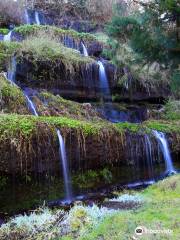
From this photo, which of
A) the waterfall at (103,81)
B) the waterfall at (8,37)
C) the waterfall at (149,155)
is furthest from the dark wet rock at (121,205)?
the waterfall at (8,37)

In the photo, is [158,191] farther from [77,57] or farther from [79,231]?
[77,57]

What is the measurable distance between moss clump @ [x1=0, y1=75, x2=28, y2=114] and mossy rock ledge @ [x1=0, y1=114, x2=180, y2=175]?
1358 millimetres

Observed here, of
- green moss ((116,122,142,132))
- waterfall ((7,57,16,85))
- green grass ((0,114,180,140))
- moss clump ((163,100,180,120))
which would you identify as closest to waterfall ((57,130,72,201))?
green grass ((0,114,180,140))

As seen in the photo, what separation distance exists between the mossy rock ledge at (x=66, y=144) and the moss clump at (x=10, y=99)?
1358 millimetres

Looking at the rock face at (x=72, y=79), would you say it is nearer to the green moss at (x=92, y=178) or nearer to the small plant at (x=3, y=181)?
the green moss at (x=92, y=178)

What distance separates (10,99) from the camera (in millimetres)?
8523

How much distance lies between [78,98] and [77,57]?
1.29 meters

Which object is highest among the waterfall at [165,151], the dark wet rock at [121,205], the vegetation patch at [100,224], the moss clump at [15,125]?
the moss clump at [15,125]

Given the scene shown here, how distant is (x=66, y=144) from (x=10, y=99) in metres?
2.01

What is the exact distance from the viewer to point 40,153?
6934 millimetres

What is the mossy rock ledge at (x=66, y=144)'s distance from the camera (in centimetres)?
665

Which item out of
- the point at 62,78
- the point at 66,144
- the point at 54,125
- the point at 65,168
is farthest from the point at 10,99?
the point at 62,78

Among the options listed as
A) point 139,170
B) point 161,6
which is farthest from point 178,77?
point 139,170

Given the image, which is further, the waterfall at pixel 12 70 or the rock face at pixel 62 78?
the rock face at pixel 62 78
